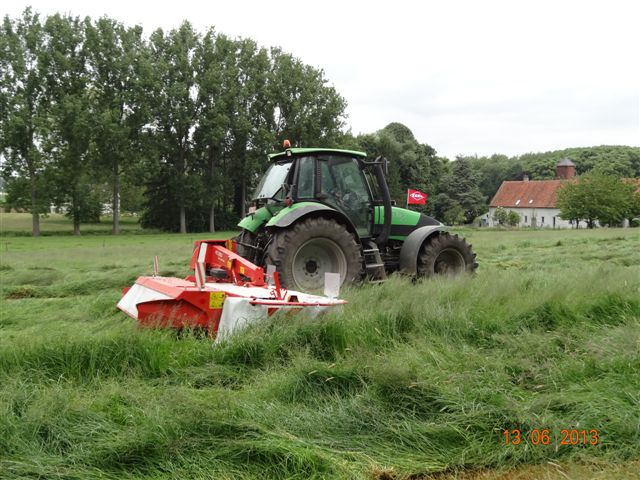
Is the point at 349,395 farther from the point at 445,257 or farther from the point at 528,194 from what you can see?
the point at 528,194

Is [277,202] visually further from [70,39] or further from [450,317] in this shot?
[70,39]

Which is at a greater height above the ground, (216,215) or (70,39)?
(70,39)

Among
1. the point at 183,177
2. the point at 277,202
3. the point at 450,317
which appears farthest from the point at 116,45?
the point at 450,317

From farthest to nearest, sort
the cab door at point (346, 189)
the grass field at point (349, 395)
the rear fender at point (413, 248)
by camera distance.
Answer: the rear fender at point (413, 248), the cab door at point (346, 189), the grass field at point (349, 395)

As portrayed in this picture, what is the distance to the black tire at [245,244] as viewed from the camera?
8.47 meters

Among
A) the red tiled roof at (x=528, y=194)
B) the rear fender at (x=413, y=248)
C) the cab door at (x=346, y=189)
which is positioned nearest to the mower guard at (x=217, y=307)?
the cab door at (x=346, y=189)

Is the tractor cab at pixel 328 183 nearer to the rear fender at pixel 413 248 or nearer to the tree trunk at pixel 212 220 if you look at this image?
the rear fender at pixel 413 248

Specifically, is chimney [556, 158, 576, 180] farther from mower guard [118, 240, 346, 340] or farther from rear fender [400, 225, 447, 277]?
mower guard [118, 240, 346, 340]

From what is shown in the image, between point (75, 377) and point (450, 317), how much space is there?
3.02 meters

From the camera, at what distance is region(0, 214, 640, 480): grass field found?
3010mm

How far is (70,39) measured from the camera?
3919 centimetres

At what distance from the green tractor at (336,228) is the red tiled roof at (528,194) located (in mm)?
77190
